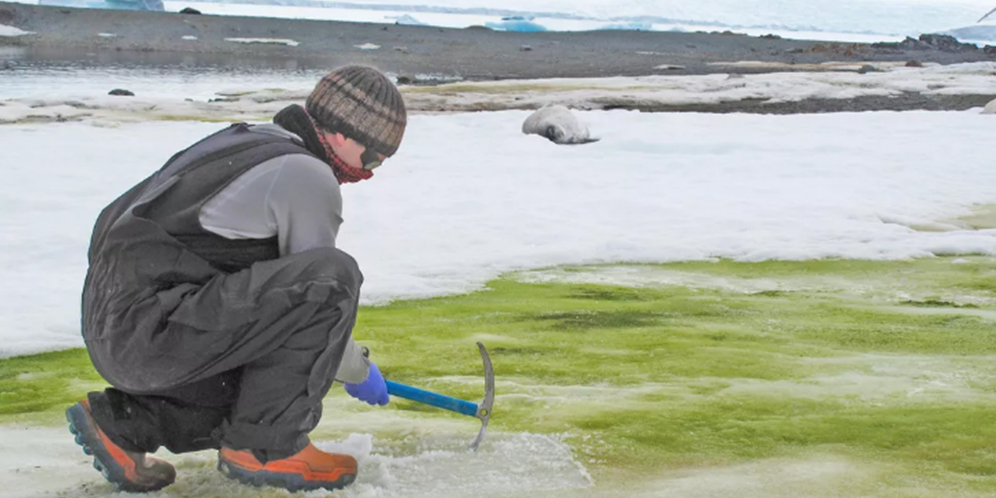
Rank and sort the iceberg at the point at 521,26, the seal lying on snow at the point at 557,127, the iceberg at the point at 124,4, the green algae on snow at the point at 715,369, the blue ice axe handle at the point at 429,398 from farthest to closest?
the iceberg at the point at 521,26 < the iceberg at the point at 124,4 < the seal lying on snow at the point at 557,127 < the green algae on snow at the point at 715,369 < the blue ice axe handle at the point at 429,398

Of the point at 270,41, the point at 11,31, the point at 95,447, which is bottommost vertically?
the point at 11,31

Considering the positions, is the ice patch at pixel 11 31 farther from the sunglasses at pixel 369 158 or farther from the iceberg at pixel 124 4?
the sunglasses at pixel 369 158

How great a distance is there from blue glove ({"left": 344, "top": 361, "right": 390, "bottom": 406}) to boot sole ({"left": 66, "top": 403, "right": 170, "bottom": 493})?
0.50 m

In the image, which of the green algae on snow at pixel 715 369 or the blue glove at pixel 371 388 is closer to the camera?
the blue glove at pixel 371 388

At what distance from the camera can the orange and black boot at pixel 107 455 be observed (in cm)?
213

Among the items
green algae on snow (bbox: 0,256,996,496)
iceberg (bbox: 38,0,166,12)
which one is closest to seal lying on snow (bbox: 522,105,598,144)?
green algae on snow (bbox: 0,256,996,496)

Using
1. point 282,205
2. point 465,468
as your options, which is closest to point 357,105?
point 282,205

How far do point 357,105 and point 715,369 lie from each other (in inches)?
65.8

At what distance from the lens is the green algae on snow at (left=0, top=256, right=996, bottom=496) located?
2.57m

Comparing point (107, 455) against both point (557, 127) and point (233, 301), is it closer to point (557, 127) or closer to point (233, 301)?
point (233, 301)

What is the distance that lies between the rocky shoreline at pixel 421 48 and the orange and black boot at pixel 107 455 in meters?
18.7

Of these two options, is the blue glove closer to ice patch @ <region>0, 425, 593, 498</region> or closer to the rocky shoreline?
ice patch @ <region>0, 425, 593, 498</region>

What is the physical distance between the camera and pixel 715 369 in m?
3.34

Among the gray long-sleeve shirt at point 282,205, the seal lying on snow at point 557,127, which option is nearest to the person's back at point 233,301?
the gray long-sleeve shirt at point 282,205
